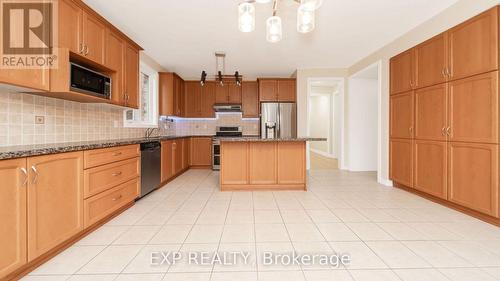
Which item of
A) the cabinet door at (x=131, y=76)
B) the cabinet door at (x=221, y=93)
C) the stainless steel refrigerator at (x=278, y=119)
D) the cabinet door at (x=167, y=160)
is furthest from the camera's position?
the cabinet door at (x=221, y=93)

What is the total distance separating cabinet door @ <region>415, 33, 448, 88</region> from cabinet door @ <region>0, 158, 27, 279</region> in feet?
14.5

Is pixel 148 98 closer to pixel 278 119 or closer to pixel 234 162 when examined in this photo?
pixel 234 162

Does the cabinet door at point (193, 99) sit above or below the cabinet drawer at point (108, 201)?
above

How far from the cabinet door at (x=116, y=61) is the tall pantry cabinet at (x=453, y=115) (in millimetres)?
4296

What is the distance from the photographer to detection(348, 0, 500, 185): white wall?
273cm

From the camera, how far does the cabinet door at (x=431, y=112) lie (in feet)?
9.97

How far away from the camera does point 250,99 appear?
6.70 meters

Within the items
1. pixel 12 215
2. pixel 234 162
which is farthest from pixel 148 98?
pixel 12 215

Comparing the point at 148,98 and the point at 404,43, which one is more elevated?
the point at 404,43

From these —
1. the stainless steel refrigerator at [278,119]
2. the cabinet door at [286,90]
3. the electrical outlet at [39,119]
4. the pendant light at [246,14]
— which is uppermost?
the cabinet door at [286,90]

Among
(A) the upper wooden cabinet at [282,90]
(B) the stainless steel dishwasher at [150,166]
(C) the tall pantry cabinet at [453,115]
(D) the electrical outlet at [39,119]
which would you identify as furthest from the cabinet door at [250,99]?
(D) the electrical outlet at [39,119]

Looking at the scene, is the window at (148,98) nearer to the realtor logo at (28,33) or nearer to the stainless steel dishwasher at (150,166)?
the stainless steel dishwasher at (150,166)

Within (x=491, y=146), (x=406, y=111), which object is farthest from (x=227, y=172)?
(x=491, y=146)

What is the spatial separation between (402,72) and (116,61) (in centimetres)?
434
